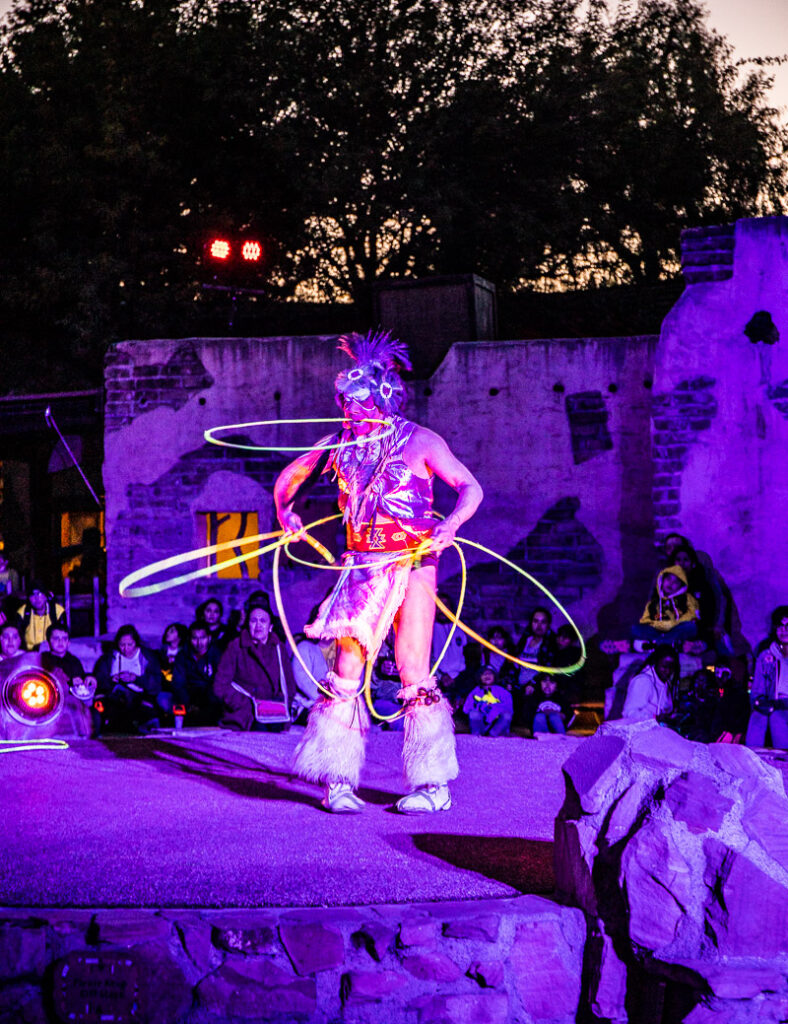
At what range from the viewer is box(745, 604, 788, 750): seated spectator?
27.4ft

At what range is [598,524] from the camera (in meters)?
12.5

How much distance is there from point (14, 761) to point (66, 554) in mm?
11274

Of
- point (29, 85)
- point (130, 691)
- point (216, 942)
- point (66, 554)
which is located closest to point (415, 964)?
point (216, 942)

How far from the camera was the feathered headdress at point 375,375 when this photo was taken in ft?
20.2

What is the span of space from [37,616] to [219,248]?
7.65 meters

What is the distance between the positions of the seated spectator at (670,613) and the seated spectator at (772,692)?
91cm

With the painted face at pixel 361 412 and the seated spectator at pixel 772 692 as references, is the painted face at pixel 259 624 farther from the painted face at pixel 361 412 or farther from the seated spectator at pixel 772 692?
the seated spectator at pixel 772 692

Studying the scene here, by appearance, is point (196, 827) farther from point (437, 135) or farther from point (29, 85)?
point (29, 85)

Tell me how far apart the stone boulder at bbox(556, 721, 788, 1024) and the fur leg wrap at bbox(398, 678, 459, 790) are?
147 cm

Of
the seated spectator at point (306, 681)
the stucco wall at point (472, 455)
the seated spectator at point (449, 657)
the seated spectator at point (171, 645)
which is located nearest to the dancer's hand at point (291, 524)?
the seated spectator at point (306, 681)

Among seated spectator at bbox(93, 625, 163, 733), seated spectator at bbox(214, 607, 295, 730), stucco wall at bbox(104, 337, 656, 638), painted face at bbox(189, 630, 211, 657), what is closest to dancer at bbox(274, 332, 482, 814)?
seated spectator at bbox(214, 607, 295, 730)

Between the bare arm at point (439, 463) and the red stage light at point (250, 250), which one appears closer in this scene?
the bare arm at point (439, 463)

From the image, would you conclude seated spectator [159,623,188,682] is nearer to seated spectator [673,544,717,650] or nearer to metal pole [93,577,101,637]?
metal pole [93,577,101,637]

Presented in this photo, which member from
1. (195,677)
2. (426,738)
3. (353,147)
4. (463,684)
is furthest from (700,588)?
(353,147)
